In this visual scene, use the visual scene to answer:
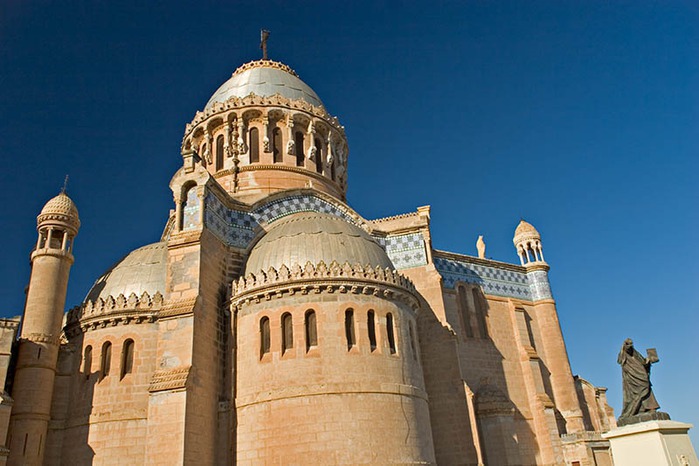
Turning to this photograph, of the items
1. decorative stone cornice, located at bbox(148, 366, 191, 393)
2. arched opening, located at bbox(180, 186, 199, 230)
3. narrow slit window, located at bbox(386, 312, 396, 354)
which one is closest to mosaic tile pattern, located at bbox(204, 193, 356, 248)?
arched opening, located at bbox(180, 186, 199, 230)

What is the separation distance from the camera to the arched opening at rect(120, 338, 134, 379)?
1920cm

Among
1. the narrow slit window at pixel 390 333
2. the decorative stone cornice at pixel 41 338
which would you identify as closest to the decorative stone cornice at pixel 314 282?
the narrow slit window at pixel 390 333

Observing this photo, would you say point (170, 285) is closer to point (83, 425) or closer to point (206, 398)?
point (206, 398)

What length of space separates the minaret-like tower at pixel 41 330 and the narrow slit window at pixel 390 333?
11.6 metres

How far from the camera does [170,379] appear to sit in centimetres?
1688

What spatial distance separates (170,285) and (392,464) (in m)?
9.08

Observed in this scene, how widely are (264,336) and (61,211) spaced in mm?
10056

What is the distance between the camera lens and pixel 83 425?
1867cm

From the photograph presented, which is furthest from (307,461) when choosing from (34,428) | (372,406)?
(34,428)

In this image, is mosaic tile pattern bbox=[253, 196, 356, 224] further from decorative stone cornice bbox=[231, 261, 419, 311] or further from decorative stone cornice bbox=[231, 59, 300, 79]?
decorative stone cornice bbox=[231, 59, 300, 79]

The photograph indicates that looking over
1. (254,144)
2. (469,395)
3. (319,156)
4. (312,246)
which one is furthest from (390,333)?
(254,144)

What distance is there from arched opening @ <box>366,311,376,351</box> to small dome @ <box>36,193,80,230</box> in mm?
12427

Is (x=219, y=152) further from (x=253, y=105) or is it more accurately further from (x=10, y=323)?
(x=10, y=323)

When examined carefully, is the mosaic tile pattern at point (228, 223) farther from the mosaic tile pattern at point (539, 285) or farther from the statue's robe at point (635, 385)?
the mosaic tile pattern at point (539, 285)
